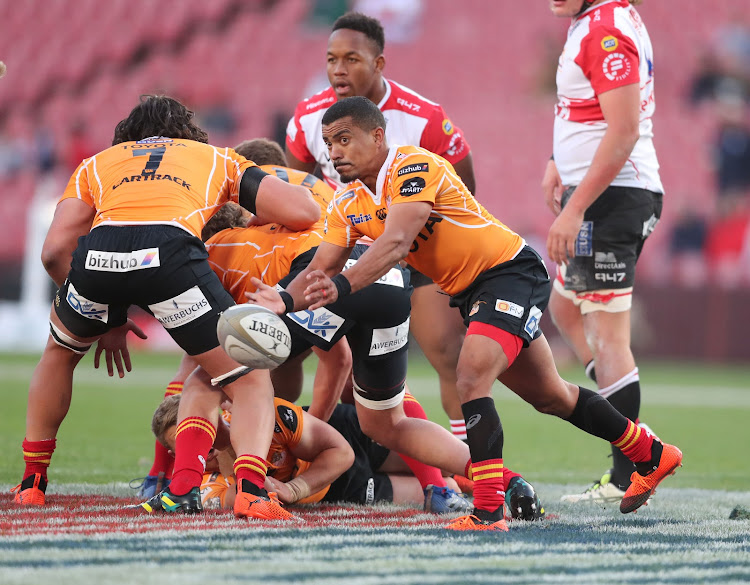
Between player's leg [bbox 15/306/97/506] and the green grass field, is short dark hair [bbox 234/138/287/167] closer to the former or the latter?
player's leg [bbox 15/306/97/506]

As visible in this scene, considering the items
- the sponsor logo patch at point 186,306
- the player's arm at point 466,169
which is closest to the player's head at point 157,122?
the sponsor logo patch at point 186,306

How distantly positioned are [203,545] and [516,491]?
4.66 feet

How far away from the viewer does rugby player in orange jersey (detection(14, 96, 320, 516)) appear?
3.94 meters

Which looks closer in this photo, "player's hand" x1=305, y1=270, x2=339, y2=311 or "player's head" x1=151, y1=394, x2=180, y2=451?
"player's hand" x1=305, y1=270, x2=339, y2=311

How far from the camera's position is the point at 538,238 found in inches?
684

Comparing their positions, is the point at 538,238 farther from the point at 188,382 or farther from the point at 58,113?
the point at 188,382

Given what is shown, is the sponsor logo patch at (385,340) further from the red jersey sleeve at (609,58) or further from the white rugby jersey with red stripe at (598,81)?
the red jersey sleeve at (609,58)

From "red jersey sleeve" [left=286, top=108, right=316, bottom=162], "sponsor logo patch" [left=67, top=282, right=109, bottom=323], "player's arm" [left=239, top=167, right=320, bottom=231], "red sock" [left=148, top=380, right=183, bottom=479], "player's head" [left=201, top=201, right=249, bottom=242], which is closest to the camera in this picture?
"sponsor logo patch" [left=67, top=282, right=109, bottom=323]

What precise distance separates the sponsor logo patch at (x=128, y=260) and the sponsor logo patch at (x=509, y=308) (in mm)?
1301

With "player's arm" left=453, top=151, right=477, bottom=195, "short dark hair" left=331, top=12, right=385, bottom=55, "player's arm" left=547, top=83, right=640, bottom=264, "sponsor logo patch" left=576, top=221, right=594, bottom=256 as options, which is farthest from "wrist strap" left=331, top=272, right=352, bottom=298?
"short dark hair" left=331, top=12, right=385, bottom=55

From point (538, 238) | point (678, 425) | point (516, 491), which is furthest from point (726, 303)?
point (516, 491)

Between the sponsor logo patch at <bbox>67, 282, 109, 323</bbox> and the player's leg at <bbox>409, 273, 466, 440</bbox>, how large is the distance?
72.6 inches

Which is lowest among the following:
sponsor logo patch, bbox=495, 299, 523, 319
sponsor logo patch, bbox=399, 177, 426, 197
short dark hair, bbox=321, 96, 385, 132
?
sponsor logo patch, bbox=495, 299, 523, 319

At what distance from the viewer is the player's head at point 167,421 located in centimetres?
447
